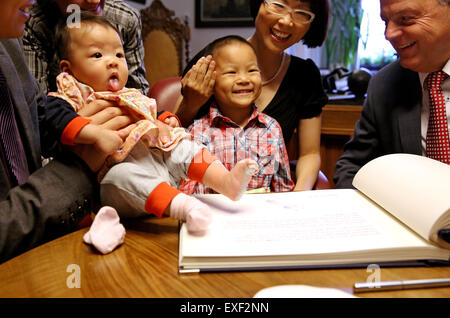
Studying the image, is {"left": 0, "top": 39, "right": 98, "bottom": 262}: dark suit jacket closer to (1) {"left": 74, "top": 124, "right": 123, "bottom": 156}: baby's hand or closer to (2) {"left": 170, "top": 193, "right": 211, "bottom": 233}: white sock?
Answer: (1) {"left": 74, "top": 124, "right": 123, "bottom": 156}: baby's hand

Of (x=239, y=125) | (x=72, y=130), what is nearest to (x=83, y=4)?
(x=239, y=125)

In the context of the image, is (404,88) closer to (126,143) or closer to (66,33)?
(126,143)

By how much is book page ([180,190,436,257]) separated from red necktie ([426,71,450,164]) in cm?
52

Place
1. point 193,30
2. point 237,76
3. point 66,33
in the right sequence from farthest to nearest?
point 193,30 < point 237,76 < point 66,33

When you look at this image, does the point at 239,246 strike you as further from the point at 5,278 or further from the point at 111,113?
the point at 111,113

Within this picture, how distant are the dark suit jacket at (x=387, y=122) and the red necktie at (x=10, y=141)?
1.03 m

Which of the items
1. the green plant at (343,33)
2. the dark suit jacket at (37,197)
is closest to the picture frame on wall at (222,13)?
the green plant at (343,33)

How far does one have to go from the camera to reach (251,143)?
1.65 metres

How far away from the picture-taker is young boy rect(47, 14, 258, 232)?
0.91 metres

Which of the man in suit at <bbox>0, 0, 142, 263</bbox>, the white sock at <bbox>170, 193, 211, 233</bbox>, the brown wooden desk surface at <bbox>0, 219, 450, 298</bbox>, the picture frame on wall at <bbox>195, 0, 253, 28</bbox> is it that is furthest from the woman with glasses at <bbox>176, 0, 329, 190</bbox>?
the picture frame on wall at <bbox>195, 0, 253, 28</bbox>

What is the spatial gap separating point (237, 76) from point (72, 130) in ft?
2.68

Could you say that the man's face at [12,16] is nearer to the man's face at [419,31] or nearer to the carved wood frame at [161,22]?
the man's face at [419,31]

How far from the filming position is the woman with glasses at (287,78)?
1.64 m

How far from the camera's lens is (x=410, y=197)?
838mm
